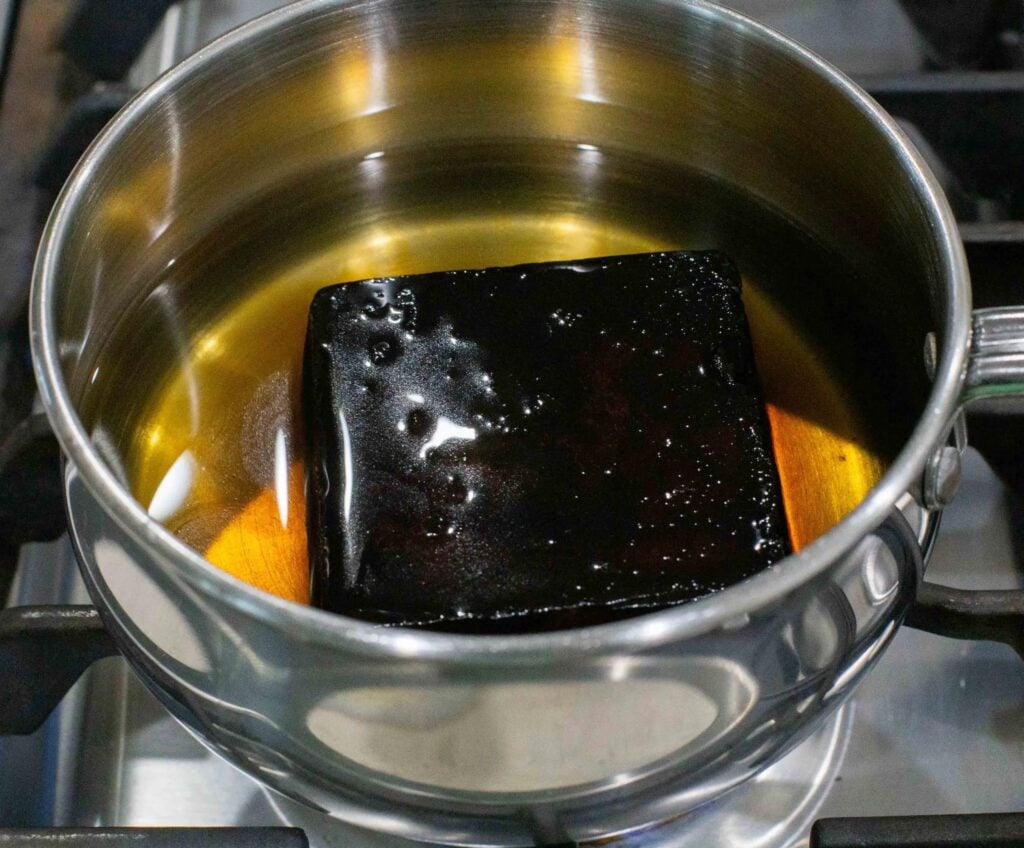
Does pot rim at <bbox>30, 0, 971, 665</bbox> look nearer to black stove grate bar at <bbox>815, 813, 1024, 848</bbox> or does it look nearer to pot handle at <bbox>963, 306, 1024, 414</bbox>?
pot handle at <bbox>963, 306, 1024, 414</bbox>

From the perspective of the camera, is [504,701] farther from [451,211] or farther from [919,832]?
[451,211]

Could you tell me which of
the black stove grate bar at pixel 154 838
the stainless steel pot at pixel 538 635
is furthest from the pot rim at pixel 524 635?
the black stove grate bar at pixel 154 838

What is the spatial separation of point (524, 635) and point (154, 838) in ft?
0.72

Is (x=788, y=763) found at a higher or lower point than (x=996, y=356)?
lower

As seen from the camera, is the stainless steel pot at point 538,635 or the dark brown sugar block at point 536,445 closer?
the stainless steel pot at point 538,635

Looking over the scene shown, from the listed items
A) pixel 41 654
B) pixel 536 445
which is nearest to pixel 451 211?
pixel 536 445

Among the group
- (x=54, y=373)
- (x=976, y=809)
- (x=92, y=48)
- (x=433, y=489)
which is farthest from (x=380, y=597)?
(x=92, y=48)

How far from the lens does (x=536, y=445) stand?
20.9 inches

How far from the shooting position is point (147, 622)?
385mm

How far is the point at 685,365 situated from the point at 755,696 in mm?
215

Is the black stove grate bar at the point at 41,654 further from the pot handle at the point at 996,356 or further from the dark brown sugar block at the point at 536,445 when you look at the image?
the pot handle at the point at 996,356

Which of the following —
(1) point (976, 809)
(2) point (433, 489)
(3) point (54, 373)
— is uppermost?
(3) point (54, 373)

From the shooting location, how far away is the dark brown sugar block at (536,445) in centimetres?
48

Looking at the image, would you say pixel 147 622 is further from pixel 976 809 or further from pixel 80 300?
pixel 976 809
